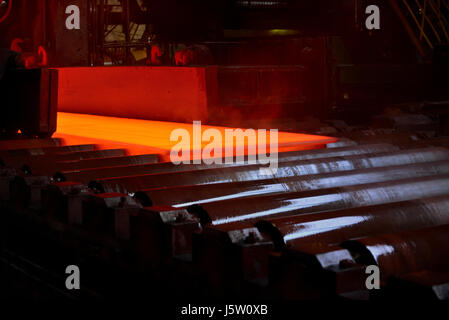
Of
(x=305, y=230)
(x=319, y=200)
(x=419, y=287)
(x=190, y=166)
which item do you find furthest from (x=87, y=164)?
(x=419, y=287)

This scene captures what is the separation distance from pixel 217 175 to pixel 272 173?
1.06ft

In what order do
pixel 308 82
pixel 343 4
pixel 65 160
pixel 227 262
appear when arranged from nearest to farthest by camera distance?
pixel 227 262 < pixel 65 160 < pixel 308 82 < pixel 343 4

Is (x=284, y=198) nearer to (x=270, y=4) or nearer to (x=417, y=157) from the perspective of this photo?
(x=417, y=157)

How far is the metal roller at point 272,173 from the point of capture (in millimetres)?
3171

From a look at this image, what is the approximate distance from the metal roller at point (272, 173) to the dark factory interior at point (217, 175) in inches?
0.4

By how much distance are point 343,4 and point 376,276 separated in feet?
30.8

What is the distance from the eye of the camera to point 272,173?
351 cm

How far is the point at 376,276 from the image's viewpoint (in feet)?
5.87

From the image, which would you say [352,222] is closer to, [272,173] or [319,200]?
[319,200]

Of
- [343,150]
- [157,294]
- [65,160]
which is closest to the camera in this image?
[157,294]

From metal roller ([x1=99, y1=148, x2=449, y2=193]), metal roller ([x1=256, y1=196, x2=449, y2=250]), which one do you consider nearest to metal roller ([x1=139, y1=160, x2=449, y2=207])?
metal roller ([x1=99, y1=148, x2=449, y2=193])

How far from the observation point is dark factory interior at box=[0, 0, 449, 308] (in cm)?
204

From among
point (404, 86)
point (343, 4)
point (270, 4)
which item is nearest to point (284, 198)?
point (404, 86)
